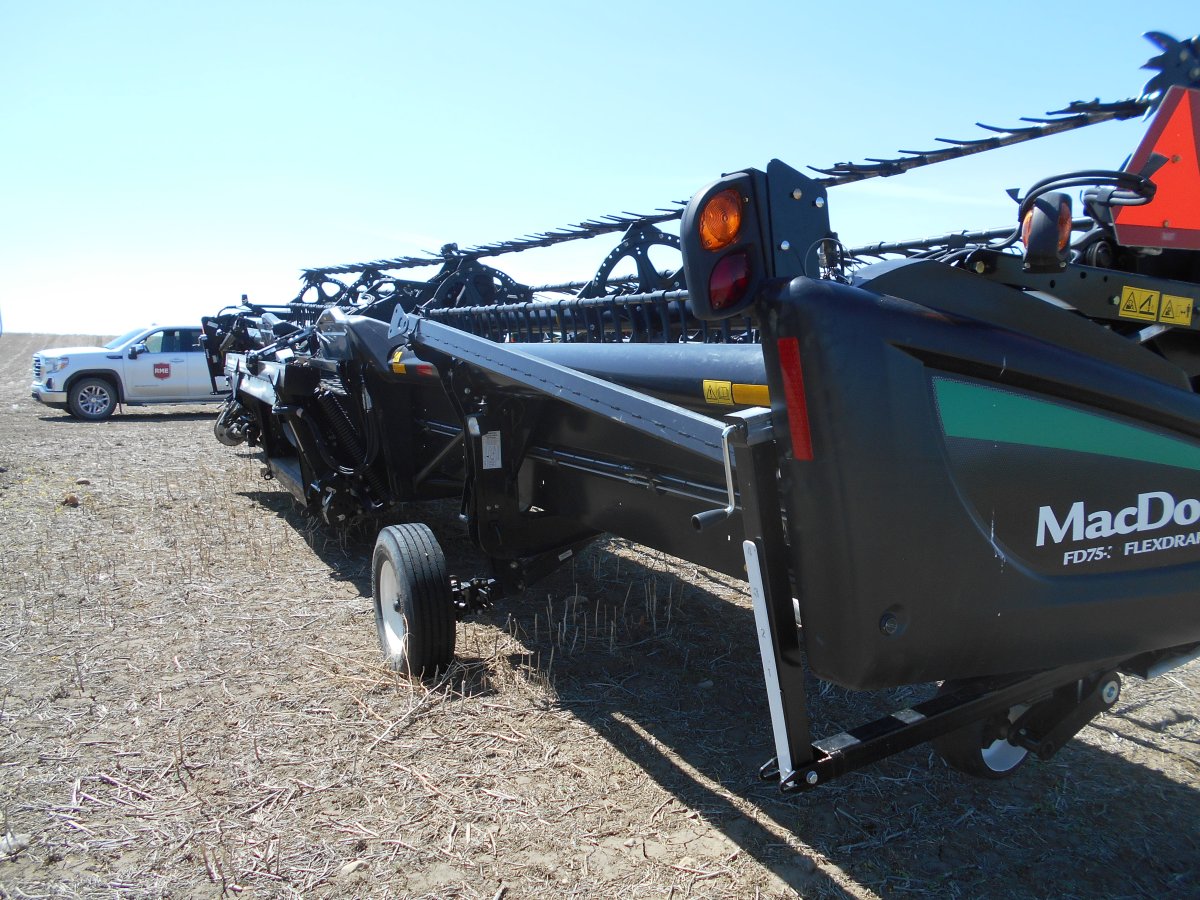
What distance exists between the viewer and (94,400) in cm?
1515

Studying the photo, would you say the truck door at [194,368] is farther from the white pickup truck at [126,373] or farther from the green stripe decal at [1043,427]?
the green stripe decal at [1043,427]

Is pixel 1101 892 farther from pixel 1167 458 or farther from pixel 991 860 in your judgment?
pixel 1167 458

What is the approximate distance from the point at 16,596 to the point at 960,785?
16.0 feet

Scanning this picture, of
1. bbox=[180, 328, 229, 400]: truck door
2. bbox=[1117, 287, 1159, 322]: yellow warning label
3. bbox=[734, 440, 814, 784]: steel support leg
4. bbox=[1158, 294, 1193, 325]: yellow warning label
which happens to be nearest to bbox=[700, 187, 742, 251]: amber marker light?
bbox=[734, 440, 814, 784]: steel support leg

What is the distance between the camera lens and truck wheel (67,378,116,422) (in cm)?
1495

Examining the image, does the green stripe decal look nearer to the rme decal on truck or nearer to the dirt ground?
the rme decal on truck

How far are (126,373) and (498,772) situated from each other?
14777mm

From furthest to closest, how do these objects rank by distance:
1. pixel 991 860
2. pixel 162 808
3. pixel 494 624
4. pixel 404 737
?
pixel 494 624 → pixel 404 737 → pixel 162 808 → pixel 991 860

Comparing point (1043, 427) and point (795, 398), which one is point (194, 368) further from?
point (1043, 427)

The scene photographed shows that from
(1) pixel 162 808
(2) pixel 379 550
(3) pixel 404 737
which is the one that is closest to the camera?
(1) pixel 162 808

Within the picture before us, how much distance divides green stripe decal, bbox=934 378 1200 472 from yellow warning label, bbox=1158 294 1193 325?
1.22 ft

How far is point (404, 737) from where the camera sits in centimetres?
332

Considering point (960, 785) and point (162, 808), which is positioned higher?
A: point (162, 808)

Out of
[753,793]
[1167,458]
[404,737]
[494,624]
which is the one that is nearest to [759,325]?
[1167,458]
